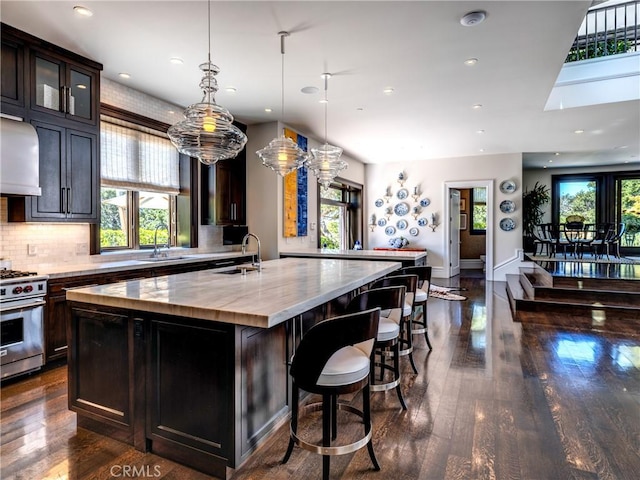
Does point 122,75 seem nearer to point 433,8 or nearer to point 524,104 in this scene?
point 433,8

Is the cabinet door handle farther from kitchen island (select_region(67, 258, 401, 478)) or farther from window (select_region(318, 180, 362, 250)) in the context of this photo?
window (select_region(318, 180, 362, 250))

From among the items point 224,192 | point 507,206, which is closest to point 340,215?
point 507,206

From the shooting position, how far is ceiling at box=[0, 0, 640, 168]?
3.05m

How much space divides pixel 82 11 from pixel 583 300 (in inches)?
276

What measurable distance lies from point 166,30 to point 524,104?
4.74 m

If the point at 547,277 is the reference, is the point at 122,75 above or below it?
above

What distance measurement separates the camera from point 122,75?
4281mm

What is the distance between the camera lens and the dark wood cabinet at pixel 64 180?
3516mm

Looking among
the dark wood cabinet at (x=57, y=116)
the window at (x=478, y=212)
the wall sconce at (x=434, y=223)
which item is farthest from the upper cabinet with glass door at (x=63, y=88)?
the window at (x=478, y=212)

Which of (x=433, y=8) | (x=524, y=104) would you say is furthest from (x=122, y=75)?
(x=524, y=104)

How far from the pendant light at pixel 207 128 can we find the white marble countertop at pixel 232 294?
101 centimetres

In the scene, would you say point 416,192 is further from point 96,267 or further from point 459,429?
point 459,429

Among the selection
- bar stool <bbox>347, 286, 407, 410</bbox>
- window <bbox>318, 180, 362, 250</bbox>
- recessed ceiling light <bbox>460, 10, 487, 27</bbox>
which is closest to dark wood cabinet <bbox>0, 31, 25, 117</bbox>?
bar stool <bbox>347, 286, 407, 410</bbox>

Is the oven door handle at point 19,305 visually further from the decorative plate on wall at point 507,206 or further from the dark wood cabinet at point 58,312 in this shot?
the decorative plate on wall at point 507,206
